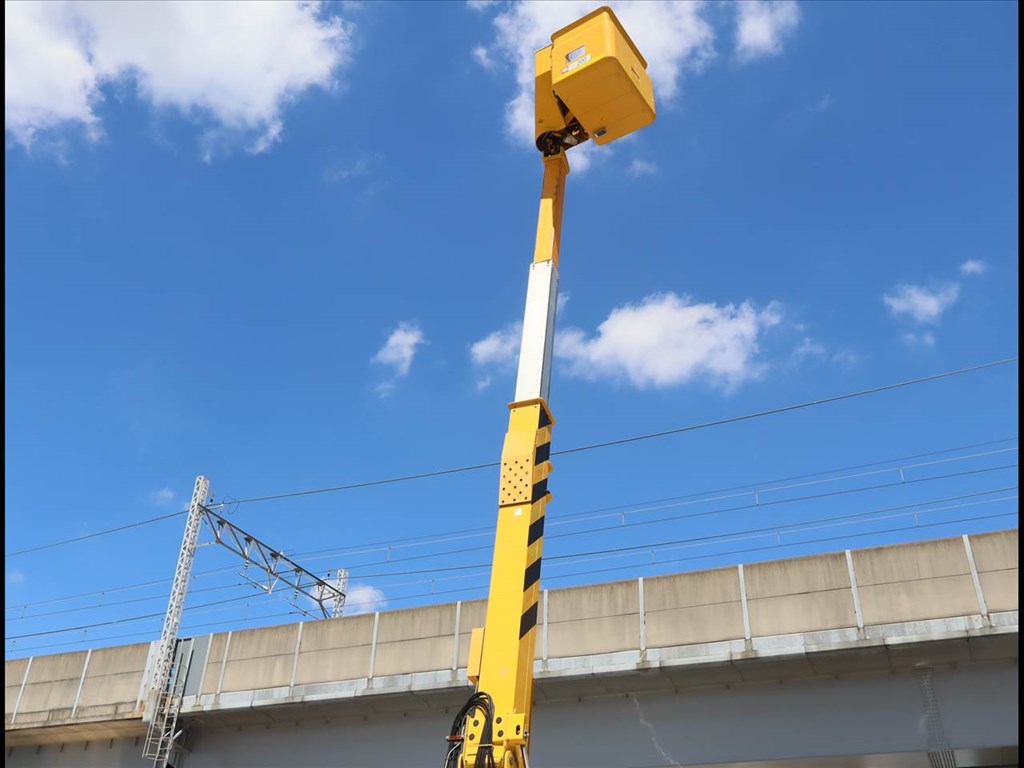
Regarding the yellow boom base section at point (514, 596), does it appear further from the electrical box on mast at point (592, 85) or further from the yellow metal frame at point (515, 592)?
the electrical box on mast at point (592, 85)

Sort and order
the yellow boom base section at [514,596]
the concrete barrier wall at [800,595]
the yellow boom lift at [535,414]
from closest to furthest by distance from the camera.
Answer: the yellow boom base section at [514,596] → the yellow boom lift at [535,414] → the concrete barrier wall at [800,595]

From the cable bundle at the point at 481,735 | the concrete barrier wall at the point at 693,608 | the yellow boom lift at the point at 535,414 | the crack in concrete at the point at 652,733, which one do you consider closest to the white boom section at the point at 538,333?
the yellow boom lift at the point at 535,414

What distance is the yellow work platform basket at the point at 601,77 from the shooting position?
9047 millimetres

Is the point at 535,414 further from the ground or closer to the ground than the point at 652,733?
further from the ground

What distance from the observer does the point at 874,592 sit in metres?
13.6

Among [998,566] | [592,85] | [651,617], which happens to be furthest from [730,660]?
[592,85]

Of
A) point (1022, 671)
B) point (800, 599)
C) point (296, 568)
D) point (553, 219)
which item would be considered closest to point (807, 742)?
point (800, 599)

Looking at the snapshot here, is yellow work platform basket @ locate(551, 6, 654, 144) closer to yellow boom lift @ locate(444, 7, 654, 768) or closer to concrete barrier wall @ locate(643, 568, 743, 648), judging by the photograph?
yellow boom lift @ locate(444, 7, 654, 768)

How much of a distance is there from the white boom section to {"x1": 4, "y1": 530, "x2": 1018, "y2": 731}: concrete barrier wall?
7.72 metres

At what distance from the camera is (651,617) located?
14836 millimetres

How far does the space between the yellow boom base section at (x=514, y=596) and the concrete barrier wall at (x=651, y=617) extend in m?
7.65

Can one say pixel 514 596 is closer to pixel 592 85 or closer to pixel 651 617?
pixel 592 85

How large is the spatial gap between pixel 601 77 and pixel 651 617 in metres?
9.47

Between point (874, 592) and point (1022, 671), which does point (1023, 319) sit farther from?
point (874, 592)
